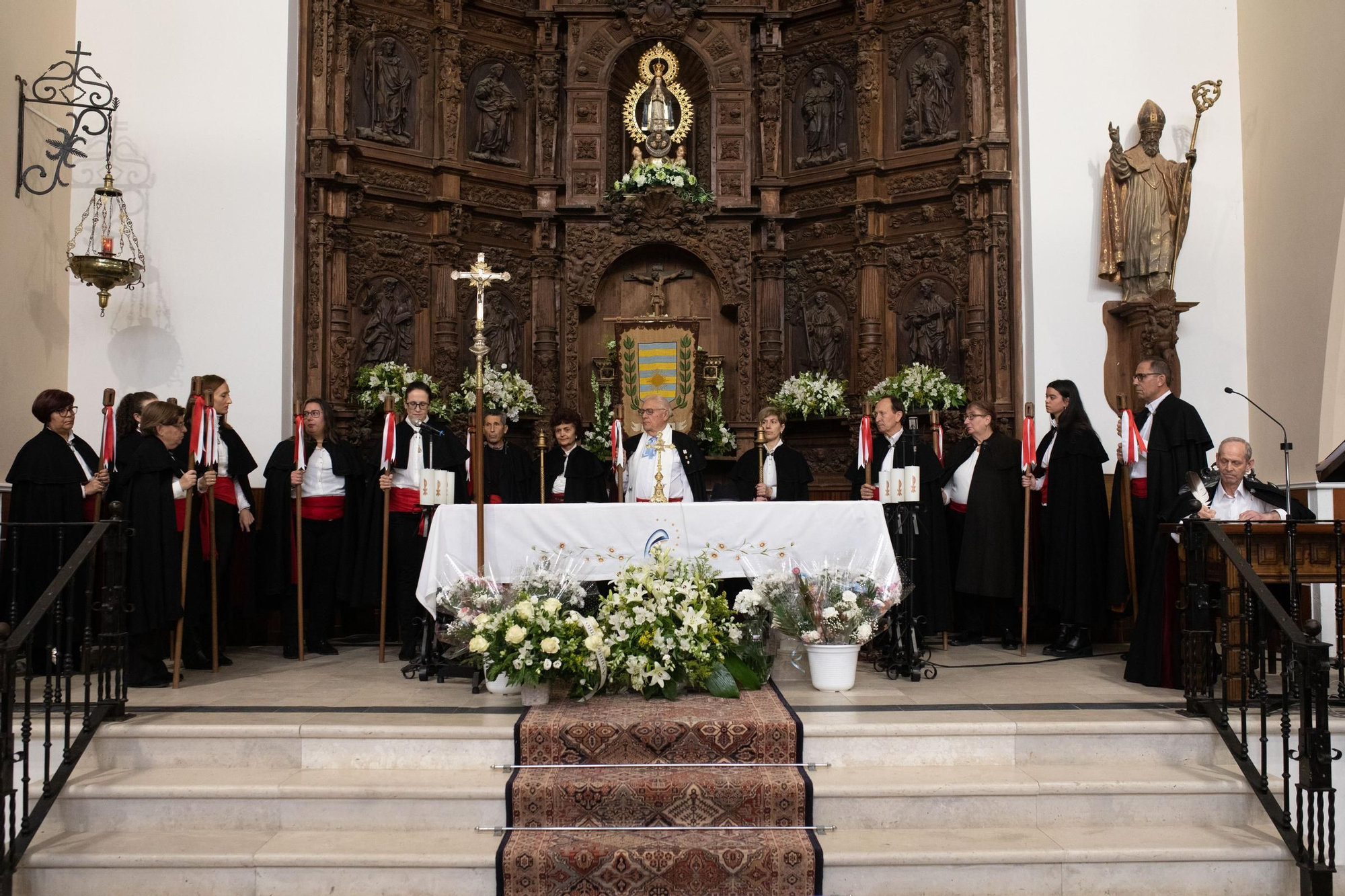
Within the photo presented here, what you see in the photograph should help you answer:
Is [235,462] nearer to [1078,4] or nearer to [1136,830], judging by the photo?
[1136,830]

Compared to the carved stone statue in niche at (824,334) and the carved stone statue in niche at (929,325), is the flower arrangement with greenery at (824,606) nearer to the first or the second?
the carved stone statue in niche at (929,325)

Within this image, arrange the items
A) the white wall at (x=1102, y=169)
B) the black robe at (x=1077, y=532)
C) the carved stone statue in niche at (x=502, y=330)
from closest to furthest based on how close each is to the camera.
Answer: the black robe at (x=1077, y=532)
the white wall at (x=1102, y=169)
the carved stone statue in niche at (x=502, y=330)

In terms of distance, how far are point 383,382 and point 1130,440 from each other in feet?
21.3

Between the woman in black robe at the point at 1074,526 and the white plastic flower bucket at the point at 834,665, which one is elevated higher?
the woman in black robe at the point at 1074,526

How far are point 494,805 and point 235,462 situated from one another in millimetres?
4276

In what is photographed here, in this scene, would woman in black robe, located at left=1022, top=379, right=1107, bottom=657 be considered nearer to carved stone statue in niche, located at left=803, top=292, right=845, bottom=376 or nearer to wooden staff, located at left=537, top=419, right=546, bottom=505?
carved stone statue in niche, located at left=803, top=292, right=845, bottom=376

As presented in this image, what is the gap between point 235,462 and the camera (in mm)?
8555

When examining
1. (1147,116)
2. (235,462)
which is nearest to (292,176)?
(235,462)

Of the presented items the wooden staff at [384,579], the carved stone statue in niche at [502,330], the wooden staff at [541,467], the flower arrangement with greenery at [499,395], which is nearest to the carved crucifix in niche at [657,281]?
the carved stone statue in niche at [502,330]

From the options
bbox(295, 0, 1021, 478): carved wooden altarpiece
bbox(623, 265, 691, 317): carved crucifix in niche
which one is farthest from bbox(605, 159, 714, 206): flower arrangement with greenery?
bbox(623, 265, 691, 317): carved crucifix in niche

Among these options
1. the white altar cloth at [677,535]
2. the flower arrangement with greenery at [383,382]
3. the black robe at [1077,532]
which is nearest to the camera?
the white altar cloth at [677,535]

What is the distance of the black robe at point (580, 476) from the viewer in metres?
9.95

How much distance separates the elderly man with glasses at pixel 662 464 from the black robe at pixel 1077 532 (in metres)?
2.79

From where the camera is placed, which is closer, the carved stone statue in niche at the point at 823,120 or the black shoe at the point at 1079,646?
the black shoe at the point at 1079,646
